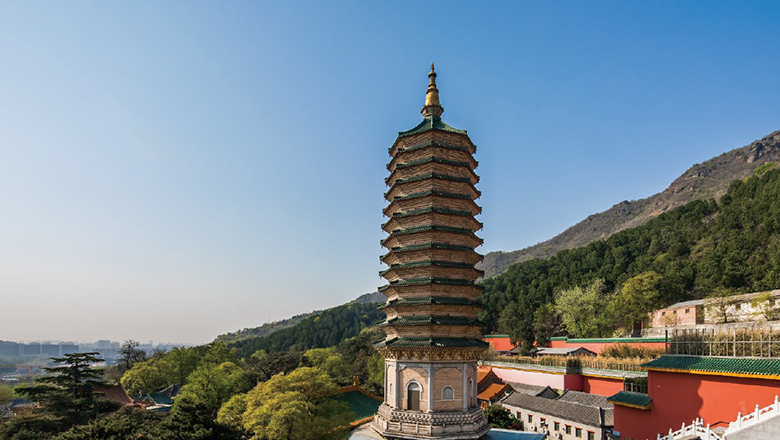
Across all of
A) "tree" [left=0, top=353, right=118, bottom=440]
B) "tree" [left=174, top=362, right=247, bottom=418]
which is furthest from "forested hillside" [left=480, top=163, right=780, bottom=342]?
"tree" [left=0, top=353, right=118, bottom=440]

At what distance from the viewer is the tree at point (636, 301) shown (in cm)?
4597

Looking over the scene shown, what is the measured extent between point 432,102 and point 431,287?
8.32 metres

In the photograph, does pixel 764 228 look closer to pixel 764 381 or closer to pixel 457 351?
pixel 764 381

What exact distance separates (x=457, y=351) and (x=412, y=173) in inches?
298

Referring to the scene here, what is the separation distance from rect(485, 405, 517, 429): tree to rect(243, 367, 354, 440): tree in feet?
35.2

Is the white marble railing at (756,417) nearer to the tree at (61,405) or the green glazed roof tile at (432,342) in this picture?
the green glazed roof tile at (432,342)

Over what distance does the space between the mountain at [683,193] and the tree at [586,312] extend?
6842cm

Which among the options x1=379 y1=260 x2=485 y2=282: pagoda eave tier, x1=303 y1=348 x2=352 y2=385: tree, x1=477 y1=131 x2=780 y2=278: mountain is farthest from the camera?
x1=477 y1=131 x2=780 y2=278: mountain

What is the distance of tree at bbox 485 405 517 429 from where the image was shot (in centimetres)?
2894

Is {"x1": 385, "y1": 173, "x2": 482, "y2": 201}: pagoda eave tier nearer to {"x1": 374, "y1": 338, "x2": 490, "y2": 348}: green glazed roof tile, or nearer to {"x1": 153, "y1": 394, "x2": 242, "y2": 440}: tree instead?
{"x1": 374, "y1": 338, "x2": 490, "y2": 348}: green glazed roof tile

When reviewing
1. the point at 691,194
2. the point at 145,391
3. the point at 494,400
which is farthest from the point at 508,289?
the point at 691,194

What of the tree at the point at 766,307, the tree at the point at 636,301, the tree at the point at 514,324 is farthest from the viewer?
the tree at the point at 514,324

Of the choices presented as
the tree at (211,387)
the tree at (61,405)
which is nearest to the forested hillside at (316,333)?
the tree at (211,387)

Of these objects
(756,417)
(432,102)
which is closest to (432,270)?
(432,102)
